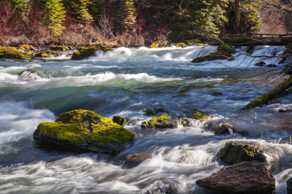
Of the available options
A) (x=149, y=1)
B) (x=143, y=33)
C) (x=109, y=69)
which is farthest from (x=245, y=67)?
(x=149, y=1)

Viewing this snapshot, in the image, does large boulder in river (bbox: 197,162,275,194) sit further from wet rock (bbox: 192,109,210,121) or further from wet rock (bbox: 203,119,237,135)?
wet rock (bbox: 192,109,210,121)

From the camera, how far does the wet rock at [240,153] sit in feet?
20.8

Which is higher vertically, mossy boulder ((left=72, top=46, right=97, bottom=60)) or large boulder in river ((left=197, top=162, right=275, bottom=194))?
large boulder in river ((left=197, top=162, right=275, bottom=194))

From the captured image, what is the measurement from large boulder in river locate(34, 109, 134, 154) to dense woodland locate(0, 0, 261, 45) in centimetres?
2404

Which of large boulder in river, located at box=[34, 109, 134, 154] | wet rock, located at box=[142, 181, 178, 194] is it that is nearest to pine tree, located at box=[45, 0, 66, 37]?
large boulder in river, located at box=[34, 109, 134, 154]

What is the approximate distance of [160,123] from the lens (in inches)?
357

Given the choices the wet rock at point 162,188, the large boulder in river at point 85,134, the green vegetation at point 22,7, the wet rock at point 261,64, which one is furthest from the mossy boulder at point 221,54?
the green vegetation at point 22,7

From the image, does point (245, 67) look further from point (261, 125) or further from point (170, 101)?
point (261, 125)

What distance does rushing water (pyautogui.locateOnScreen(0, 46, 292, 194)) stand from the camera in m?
6.25

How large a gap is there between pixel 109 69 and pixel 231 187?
1492 centimetres

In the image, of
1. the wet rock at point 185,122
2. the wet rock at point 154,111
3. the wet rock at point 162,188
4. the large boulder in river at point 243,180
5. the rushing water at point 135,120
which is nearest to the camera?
the large boulder in river at point 243,180

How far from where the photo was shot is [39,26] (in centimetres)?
3406

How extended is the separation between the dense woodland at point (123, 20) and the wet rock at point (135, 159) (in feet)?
84.2

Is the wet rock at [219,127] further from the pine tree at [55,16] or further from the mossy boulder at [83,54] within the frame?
the pine tree at [55,16]
